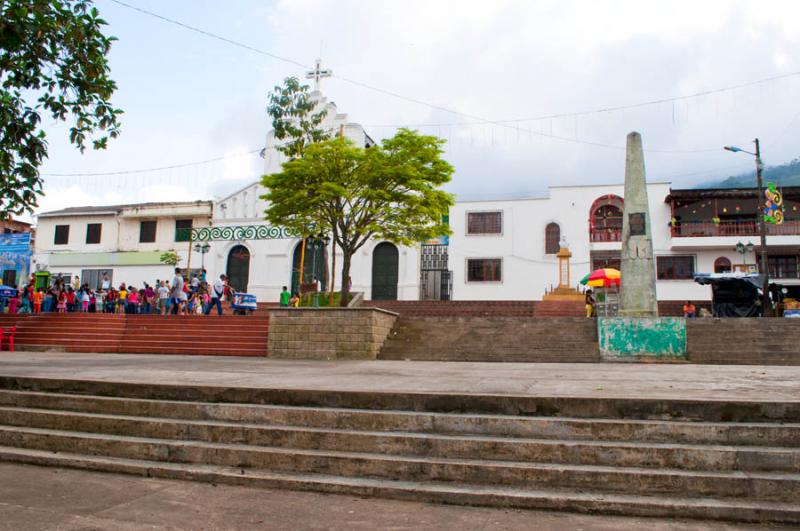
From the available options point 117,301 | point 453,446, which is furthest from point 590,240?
point 453,446

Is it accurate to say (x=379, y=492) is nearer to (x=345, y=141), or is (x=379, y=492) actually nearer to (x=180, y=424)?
(x=180, y=424)

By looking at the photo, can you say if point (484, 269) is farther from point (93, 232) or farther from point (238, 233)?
point (93, 232)

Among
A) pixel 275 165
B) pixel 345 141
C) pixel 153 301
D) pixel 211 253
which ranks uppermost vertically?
pixel 275 165

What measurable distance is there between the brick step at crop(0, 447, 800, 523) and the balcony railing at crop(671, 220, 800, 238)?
1118 inches

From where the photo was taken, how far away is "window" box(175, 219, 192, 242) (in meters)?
33.4

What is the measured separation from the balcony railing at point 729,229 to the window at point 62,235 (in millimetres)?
35224

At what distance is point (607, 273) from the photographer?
866 inches

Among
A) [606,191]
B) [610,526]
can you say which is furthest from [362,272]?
[610,526]

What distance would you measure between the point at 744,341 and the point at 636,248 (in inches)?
130

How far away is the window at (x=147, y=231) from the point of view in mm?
35031

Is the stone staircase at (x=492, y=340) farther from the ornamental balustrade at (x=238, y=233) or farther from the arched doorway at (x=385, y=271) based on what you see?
the ornamental balustrade at (x=238, y=233)

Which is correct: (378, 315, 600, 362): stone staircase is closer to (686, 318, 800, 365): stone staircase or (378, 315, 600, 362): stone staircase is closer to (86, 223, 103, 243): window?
(686, 318, 800, 365): stone staircase

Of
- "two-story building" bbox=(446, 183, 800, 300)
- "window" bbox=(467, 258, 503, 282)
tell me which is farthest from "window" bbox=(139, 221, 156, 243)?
"window" bbox=(467, 258, 503, 282)

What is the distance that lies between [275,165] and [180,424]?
2706 centimetres
